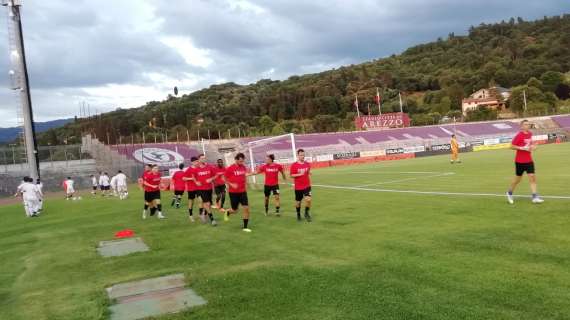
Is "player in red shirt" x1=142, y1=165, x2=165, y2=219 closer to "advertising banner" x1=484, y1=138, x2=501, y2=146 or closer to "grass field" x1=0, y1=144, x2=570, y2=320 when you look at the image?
"grass field" x1=0, y1=144, x2=570, y2=320

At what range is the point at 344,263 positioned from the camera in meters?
8.03

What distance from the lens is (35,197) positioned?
2223 cm

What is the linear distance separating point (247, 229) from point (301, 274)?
5.14m

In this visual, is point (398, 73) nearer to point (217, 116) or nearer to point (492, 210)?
point (217, 116)

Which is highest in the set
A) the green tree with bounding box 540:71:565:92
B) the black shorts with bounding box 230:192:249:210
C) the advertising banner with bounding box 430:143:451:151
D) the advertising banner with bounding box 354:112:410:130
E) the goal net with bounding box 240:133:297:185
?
the green tree with bounding box 540:71:565:92

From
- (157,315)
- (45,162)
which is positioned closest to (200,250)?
(157,315)

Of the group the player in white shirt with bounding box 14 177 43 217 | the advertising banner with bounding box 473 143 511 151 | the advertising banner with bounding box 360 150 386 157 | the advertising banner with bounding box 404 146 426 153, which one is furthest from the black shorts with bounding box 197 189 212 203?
the advertising banner with bounding box 473 143 511 151

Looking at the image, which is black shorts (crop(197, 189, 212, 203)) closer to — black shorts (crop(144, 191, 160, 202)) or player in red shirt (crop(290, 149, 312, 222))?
player in red shirt (crop(290, 149, 312, 222))

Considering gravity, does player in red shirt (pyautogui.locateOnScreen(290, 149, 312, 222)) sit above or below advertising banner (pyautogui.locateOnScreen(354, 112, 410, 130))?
below

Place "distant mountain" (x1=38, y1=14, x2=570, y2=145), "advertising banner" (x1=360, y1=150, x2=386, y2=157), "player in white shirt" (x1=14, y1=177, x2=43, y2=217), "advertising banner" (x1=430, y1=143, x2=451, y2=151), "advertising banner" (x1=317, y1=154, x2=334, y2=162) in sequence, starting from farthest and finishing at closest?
1. "distant mountain" (x1=38, y1=14, x2=570, y2=145)
2. "advertising banner" (x1=430, y1=143, x2=451, y2=151)
3. "advertising banner" (x1=360, y1=150, x2=386, y2=157)
4. "advertising banner" (x1=317, y1=154, x2=334, y2=162)
5. "player in white shirt" (x1=14, y1=177, x2=43, y2=217)

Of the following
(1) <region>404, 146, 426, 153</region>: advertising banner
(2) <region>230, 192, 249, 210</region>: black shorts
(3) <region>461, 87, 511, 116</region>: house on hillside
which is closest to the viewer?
(2) <region>230, 192, 249, 210</region>: black shorts

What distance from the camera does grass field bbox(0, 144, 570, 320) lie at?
5855 millimetres

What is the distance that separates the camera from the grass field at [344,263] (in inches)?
231

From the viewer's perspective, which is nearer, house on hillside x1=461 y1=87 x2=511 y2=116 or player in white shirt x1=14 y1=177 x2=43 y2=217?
player in white shirt x1=14 y1=177 x2=43 y2=217
